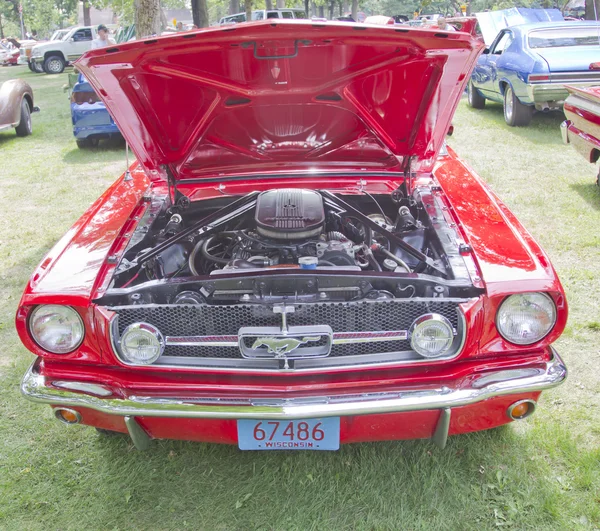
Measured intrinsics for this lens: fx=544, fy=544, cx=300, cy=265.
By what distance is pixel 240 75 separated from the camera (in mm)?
2340

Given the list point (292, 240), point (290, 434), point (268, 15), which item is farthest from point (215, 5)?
point (290, 434)

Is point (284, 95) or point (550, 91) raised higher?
point (284, 95)

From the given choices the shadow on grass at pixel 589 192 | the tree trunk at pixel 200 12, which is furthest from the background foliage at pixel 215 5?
the shadow on grass at pixel 589 192

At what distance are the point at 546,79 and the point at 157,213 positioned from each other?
613 centimetres

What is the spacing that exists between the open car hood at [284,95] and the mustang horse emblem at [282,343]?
1.05m

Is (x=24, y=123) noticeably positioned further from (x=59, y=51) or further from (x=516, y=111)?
(x=59, y=51)

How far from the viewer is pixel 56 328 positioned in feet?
6.66

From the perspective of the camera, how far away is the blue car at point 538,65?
22.9 feet

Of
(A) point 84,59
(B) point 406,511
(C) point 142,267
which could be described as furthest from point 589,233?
(A) point 84,59

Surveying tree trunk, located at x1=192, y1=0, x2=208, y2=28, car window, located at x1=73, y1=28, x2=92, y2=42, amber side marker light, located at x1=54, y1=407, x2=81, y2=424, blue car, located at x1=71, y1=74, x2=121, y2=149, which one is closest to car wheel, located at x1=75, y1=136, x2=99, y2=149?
blue car, located at x1=71, y1=74, x2=121, y2=149

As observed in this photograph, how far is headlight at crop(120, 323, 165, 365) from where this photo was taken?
196 centimetres

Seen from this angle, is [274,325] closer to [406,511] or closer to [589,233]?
[406,511]

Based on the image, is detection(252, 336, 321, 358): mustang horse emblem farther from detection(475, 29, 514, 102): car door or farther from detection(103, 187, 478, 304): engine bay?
detection(475, 29, 514, 102): car door

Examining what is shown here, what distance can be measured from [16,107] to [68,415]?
7953 mm
